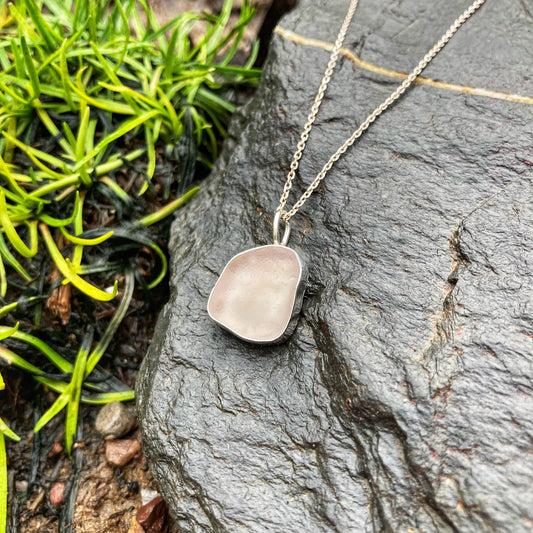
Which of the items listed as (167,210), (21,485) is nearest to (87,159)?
(167,210)

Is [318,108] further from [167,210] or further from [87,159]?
[87,159]

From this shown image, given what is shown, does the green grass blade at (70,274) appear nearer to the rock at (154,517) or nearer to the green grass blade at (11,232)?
the green grass blade at (11,232)

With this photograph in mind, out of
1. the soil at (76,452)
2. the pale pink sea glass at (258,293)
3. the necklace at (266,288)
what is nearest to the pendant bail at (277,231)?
the necklace at (266,288)

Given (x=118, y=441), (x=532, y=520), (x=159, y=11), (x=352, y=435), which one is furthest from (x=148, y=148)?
(x=532, y=520)

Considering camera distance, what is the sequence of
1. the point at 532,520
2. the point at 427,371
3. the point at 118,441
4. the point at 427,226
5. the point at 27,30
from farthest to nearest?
1. the point at 27,30
2. the point at 118,441
3. the point at 427,226
4. the point at 427,371
5. the point at 532,520

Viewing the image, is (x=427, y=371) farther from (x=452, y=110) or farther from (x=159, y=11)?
(x=159, y=11)

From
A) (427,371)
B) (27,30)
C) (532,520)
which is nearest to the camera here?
(532,520)
